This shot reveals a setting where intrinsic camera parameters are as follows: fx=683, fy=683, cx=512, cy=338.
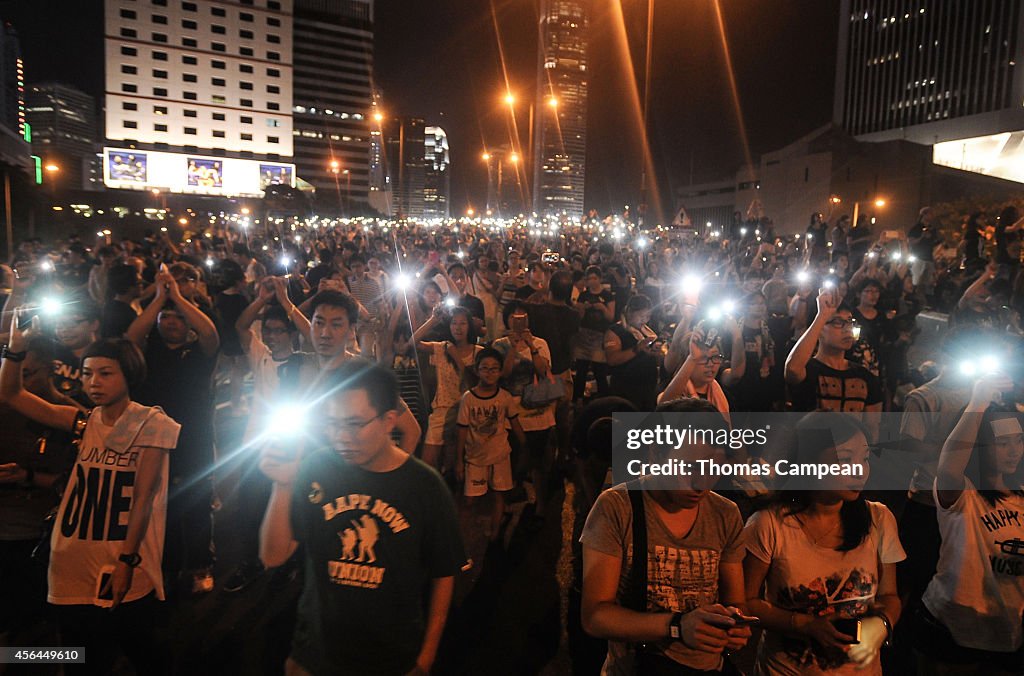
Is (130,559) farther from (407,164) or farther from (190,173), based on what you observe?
(407,164)

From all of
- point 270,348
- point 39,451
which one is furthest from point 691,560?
point 270,348

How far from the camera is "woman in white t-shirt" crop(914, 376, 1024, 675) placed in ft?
9.89

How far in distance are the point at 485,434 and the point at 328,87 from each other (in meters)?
137

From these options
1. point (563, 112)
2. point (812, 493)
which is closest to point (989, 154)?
point (563, 112)

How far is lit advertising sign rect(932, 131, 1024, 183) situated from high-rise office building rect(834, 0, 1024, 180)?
0.10 meters

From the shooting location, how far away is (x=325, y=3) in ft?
426

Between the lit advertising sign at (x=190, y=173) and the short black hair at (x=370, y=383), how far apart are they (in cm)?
7331

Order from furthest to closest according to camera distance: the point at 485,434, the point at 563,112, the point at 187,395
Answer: the point at 563,112 < the point at 485,434 < the point at 187,395

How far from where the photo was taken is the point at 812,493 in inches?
104

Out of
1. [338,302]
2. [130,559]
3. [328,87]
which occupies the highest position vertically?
[328,87]

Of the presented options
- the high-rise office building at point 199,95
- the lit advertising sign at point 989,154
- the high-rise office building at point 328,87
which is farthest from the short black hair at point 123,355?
the high-rise office building at point 328,87

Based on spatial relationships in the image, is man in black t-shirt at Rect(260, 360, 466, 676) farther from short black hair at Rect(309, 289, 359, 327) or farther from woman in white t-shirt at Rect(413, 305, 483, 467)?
woman in white t-shirt at Rect(413, 305, 483, 467)

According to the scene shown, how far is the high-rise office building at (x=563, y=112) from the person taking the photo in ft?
301

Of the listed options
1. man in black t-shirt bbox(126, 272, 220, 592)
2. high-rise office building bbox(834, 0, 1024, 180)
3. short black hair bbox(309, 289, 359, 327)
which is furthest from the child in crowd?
high-rise office building bbox(834, 0, 1024, 180)
